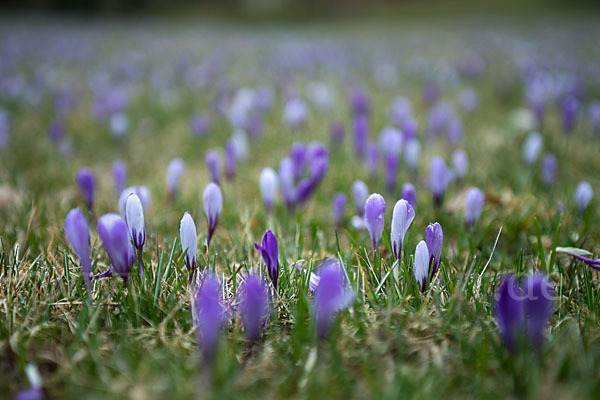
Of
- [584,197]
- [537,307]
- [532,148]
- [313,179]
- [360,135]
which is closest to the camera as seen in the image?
[537,307]

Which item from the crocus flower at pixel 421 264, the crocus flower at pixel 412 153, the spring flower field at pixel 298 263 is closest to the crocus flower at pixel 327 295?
the spring flower field at pixel 298 263

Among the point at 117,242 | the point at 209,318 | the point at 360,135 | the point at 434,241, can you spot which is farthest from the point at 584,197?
the point at 117,242

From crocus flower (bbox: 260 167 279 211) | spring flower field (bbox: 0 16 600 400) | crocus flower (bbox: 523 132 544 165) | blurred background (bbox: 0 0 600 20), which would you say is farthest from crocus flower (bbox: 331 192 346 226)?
blurred background (bbox: 0 0 600 20)

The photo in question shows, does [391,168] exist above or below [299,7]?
below

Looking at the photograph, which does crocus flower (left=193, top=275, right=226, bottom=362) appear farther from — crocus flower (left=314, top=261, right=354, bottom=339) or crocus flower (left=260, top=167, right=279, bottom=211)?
crocus flower (left=260, top=167, right=279, bottom=211)

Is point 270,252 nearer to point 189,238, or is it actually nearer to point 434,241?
point 189,238

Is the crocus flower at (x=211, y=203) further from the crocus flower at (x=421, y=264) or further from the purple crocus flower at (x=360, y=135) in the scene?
the purple crocus flower at (x=360, y=135)

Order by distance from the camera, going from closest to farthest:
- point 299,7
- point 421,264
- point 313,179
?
point 421,264 → point 313,179 → point 299,7
